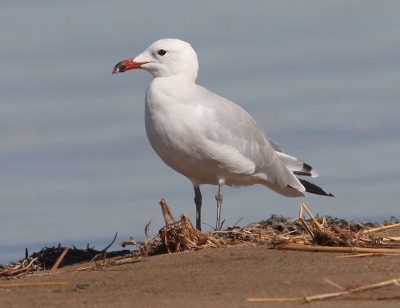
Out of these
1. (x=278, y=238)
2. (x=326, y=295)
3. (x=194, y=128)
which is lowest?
(x=326, y=295)

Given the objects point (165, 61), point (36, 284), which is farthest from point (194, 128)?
point (36, 284)

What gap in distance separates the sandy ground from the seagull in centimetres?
217

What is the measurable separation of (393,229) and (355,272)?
277 centimetres

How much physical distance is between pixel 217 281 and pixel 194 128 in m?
3.39

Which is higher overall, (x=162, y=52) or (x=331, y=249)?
(x=162, y=52)

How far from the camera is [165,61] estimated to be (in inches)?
360

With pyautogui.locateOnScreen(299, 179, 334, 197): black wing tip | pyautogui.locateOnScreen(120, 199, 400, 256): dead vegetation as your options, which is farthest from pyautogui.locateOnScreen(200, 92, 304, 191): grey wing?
pyautogui.locateOnScreen(120, 199, 400, 256): dead vegetation

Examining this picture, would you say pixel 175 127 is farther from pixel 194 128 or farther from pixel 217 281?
pixel 217 281

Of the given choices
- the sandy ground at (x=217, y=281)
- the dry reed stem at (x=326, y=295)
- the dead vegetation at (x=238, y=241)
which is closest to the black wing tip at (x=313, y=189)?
the dead vegetation at (x=238, y=241)

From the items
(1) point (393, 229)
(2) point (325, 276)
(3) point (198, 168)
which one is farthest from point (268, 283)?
(3) point (198, 168)

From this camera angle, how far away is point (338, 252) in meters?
6.30

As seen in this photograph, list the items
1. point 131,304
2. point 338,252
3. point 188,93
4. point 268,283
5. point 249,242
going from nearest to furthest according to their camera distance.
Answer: point 131,304, point 268,283, point 338,252, point 249,242, point 188,93

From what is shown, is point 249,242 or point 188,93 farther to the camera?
point 188,93

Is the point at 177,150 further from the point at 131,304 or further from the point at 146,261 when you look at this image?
the point at 131,304
